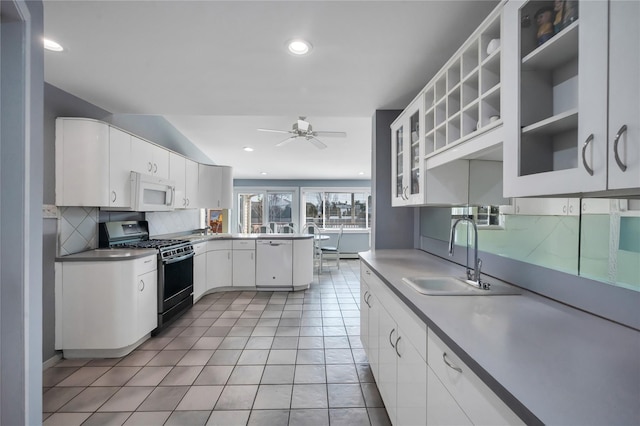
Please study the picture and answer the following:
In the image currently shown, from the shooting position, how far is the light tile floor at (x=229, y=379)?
176cm

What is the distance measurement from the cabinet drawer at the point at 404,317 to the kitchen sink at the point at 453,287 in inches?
4.7

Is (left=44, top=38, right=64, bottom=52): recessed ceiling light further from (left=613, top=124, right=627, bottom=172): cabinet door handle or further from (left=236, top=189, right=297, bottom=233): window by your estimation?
(left=236, top=189, right=297, bottom=233): window

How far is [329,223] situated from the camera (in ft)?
28.5

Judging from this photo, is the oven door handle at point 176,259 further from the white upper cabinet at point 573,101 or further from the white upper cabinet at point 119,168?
the white upper cabinet at point 573,101

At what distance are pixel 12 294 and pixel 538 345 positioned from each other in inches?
72.8

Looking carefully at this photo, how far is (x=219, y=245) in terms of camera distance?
4.46 meters

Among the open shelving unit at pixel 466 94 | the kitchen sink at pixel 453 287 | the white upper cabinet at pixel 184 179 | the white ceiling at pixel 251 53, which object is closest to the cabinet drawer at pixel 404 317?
the kitchen sink at pixel 453 287

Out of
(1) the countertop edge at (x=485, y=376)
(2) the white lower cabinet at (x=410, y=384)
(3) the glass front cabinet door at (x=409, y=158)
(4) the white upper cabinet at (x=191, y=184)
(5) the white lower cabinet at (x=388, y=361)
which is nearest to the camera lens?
Result: (1) the countertop edge at (x=485, y=376)

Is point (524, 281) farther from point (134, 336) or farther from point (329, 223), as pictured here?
point (329, 223)

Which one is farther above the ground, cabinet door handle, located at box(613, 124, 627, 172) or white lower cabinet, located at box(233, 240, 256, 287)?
cabinet door handle, located at box(613, 124, 627, 172)

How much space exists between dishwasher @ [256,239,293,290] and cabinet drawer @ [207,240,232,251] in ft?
1.48

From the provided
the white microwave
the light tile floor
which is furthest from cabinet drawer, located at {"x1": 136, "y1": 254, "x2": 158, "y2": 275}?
the light tile floor

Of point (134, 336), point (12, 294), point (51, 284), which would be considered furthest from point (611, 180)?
point (51, 284)

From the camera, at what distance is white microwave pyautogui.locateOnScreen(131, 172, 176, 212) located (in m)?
2.84
